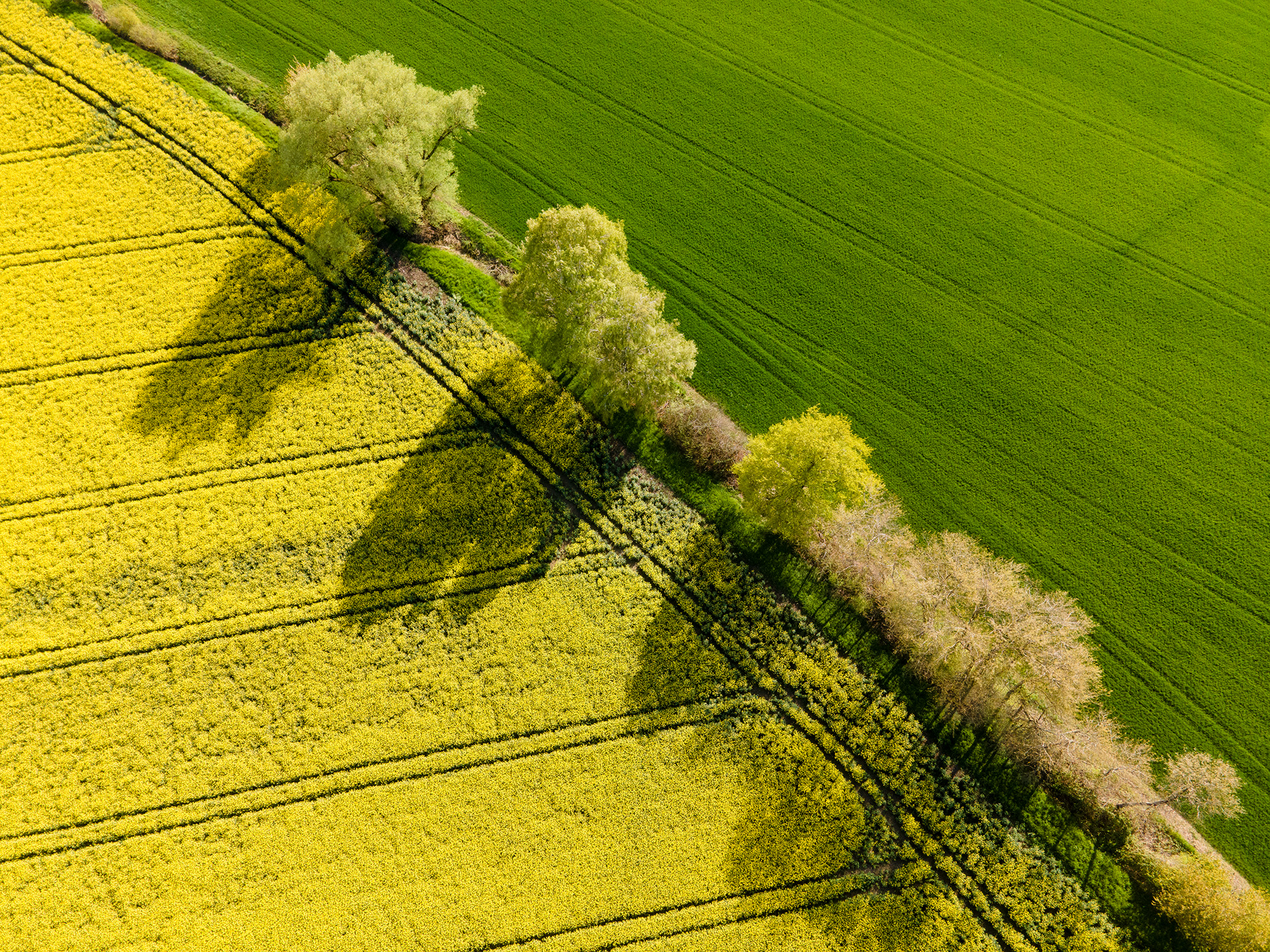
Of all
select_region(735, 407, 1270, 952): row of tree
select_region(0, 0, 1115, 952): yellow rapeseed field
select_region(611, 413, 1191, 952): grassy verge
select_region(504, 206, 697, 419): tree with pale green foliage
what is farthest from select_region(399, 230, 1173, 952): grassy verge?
select_region(504, 206, 697, 419): tree with pale green foliage

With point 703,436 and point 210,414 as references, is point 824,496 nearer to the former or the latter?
point 703,436

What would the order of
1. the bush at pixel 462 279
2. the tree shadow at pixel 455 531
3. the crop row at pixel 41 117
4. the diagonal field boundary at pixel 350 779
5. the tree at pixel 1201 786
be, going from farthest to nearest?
the crop row at pixel 41 117 → the bush at pixel 462 279 → the tree shadow at pixel 455 531 → the tree at pixel 1201 786 → the diagonal field boundary at pixel 350 779

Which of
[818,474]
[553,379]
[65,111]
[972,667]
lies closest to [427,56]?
[65,111]

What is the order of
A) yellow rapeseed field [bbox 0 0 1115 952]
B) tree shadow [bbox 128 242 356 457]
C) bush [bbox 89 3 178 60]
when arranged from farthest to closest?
1. bush [bbox 89 3 178 60]
2. tree shadow [bbox 128 242 356 457]
3. yellow rapeseed field [bbox 0 0 1115 952]

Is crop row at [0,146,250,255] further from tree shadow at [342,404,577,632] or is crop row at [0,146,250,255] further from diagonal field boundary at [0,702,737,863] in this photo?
diagonal field boundary at [0,702,737,863]

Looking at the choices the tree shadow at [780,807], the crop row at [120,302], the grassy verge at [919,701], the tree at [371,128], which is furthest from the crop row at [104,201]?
the tree shadow at [780,807]

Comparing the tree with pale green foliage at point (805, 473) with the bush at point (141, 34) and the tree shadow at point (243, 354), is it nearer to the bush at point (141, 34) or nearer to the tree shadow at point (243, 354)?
the tree shadow at point (243, 354)

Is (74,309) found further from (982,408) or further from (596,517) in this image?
(982,408)
